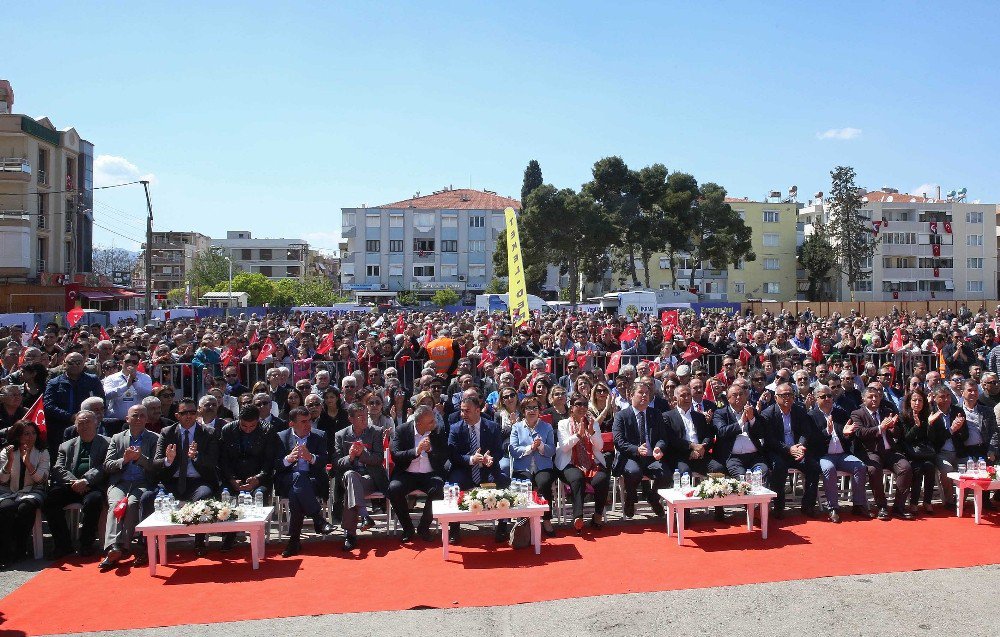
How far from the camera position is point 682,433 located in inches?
346

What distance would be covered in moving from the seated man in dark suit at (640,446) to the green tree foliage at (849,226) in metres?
57.8

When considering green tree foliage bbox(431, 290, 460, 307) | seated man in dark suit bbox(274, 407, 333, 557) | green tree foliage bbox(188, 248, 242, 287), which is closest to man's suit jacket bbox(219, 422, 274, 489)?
seated man in dark suit bbox(274, 407, 333, 557)

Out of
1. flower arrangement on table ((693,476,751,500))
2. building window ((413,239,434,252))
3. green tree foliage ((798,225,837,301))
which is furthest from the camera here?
building window ((413,239,434,252))

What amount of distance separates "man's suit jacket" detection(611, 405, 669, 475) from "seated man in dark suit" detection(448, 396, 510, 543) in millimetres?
1338

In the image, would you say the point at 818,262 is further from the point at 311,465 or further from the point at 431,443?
the point at 311,465

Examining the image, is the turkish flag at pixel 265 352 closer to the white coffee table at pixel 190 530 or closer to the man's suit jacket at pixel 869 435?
the white coffee table at pixel 190 530

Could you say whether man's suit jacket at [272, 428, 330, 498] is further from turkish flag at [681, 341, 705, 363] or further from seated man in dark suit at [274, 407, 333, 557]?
turkish flag at [681, 341, 705, 363]

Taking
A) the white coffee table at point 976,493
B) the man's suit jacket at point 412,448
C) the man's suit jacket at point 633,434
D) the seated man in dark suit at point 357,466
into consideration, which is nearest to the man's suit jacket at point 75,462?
the seated man in dark suit at point 357,466

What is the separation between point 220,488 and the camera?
26.3 ft

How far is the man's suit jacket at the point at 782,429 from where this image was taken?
878cm

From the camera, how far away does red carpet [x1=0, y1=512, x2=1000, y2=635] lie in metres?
6.04

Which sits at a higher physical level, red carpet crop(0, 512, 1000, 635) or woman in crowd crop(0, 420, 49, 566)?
woman in crowd crop(0, 420, 49, 566)

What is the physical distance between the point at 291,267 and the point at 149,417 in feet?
313

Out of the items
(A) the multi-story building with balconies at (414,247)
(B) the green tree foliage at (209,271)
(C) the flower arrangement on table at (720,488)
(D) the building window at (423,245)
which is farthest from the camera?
(B) the green tree foliage at (209,271)
